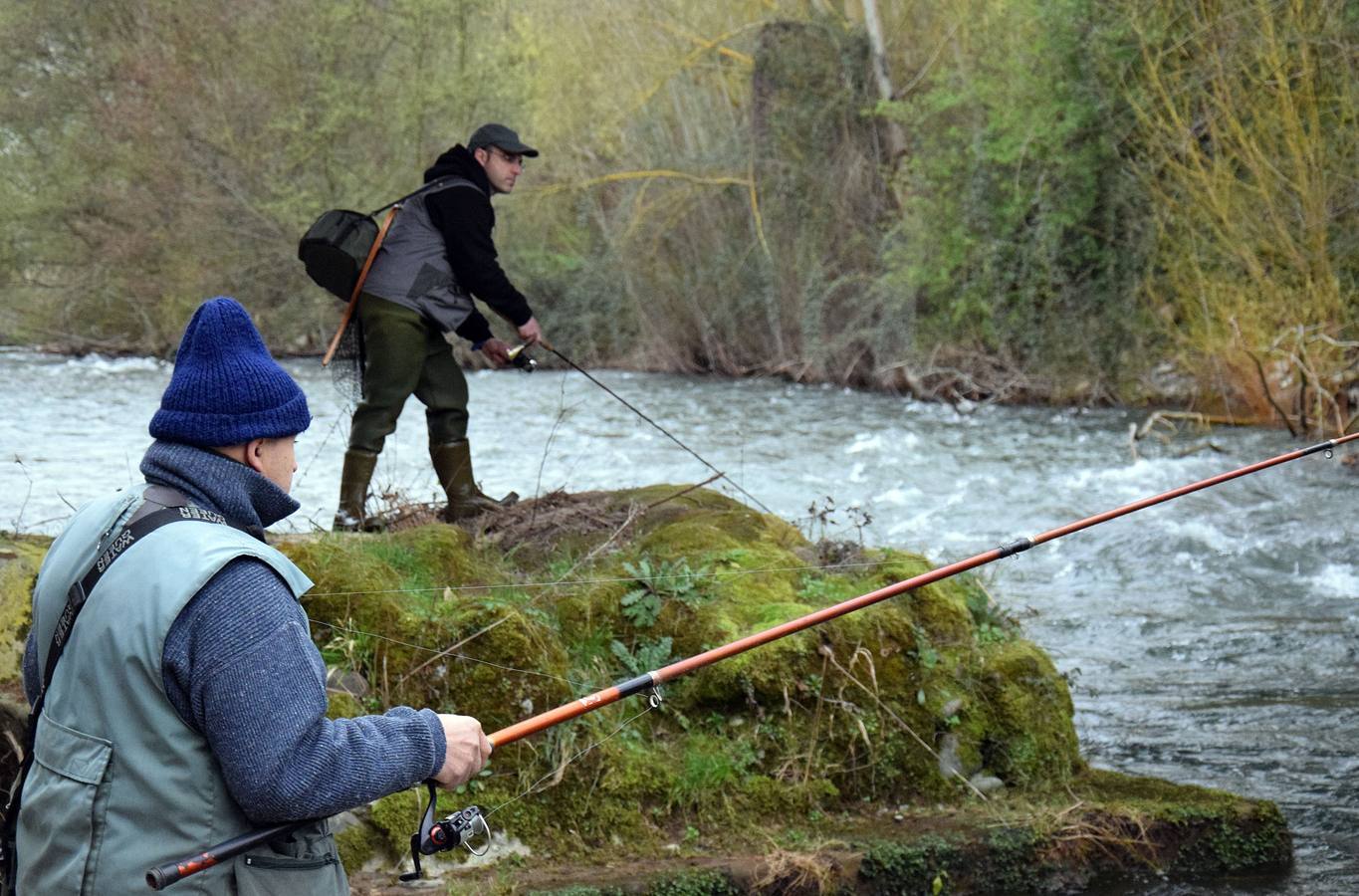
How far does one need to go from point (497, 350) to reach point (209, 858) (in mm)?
4670

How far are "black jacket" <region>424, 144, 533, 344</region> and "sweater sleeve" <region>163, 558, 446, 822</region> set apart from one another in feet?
14.0

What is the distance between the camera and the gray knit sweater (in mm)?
1980

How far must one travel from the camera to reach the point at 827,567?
5523 mm

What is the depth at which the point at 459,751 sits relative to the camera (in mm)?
2299

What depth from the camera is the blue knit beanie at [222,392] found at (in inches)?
85.4

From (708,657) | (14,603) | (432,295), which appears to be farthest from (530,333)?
(708,657)

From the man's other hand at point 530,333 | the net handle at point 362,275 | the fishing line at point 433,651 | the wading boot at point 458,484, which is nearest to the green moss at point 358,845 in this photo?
the fishing line at point 433,651

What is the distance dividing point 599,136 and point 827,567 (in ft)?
73.0

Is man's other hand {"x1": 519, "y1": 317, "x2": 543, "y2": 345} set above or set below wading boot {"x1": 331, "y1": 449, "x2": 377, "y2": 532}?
above

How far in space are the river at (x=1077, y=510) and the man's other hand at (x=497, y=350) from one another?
53 centimetres

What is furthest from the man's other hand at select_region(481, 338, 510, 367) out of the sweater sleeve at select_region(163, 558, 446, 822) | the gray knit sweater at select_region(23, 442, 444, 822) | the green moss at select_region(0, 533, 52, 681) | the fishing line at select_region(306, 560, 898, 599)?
→ the sweater sleeve at select_region(163, 558, 446, 822)

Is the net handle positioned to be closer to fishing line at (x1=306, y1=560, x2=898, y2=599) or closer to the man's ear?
fishing line at (x1=306, y1=560, x2=898, y2=599)

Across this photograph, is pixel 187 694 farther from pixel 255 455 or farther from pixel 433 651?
pixel 433 651

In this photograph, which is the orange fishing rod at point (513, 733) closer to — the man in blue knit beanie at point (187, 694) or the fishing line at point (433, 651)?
the man in blue knit beanie at point (187, 694)
